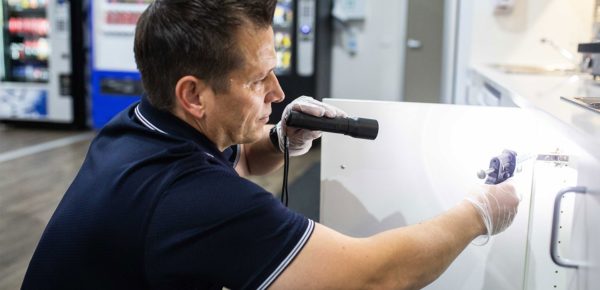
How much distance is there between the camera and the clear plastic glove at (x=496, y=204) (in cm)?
109

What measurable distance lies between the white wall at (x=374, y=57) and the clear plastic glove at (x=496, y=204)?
436 centimetres

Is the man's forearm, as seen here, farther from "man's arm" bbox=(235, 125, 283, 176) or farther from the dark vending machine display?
the dark vending machine display

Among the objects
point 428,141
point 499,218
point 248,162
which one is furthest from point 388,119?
point 248,162

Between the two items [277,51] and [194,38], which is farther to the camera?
[277,51]

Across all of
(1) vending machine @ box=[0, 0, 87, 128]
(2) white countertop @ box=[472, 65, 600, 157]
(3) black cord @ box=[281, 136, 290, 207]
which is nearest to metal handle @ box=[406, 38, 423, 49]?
(1) vending machine @ box=[0, 0, 87, 128]

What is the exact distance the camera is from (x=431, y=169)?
1.32 m

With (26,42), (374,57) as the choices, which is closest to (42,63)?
(26,42)

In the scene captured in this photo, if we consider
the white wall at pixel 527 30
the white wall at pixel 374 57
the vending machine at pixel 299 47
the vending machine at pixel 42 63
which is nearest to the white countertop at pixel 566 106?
the white wall at pixel 527 30

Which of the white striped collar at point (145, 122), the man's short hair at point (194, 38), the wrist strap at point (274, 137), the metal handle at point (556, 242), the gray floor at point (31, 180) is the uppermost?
the man's short hair at point (194, 38)

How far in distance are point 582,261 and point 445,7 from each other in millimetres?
4260

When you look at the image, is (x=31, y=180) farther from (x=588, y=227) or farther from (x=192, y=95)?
(x=588, y=227)

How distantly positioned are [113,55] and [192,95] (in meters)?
4.96

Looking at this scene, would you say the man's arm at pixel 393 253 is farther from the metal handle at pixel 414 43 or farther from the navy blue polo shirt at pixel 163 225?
the metal handle at pixel 414 43

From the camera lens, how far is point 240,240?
847mm
